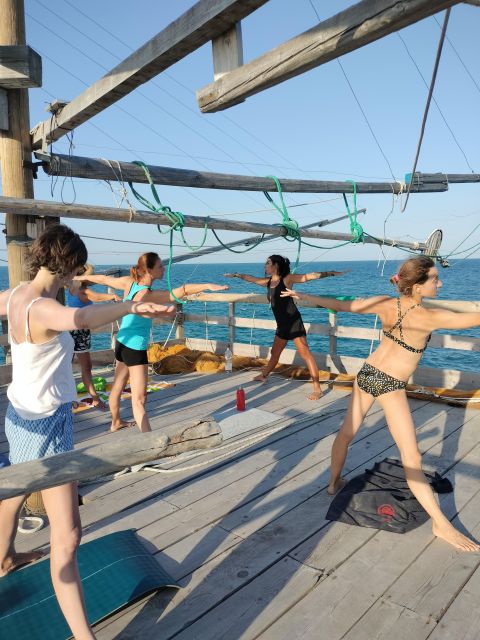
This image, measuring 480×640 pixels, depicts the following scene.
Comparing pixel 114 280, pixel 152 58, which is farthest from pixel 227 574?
pixel 114 280

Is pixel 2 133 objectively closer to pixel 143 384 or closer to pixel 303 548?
pixel 143 384

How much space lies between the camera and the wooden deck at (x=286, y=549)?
2508 mm

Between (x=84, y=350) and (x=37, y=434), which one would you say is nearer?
(x=37, y=434)

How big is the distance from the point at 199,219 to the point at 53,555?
13.0 feet

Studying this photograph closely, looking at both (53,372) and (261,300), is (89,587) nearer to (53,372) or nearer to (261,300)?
(53,372)

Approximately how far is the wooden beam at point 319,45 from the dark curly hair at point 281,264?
4.42 metres

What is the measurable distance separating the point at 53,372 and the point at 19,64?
257 cm

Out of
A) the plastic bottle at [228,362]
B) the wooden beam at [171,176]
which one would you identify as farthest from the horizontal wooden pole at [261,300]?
the wooden beam at [171,176]

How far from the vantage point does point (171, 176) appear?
15.6ft

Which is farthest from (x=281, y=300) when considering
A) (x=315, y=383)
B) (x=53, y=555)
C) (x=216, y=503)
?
(x=53, y=555)

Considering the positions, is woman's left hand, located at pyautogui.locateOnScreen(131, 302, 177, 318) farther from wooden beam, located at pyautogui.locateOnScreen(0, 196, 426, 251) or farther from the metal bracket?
the metal bracket

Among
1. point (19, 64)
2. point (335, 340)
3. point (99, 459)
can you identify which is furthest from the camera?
point (335, 340)

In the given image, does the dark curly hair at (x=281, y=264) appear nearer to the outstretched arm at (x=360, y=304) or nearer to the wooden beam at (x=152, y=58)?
the outstretched arm at (x=360, y=304)

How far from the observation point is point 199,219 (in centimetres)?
538
